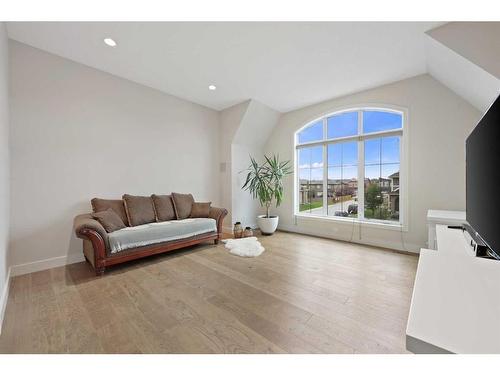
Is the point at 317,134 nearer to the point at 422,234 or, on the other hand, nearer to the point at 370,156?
the point at 370,156

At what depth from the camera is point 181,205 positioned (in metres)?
4.01

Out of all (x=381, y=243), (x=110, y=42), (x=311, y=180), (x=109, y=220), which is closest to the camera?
(x=110, y=42)

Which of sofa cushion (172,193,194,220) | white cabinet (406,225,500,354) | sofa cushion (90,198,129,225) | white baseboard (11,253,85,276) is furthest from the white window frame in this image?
white baseboard (11,253,85,276)

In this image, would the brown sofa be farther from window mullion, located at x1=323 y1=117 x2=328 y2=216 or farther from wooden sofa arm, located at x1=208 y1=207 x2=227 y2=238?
window mullion, located at x1=323 y1=117 x2=328 y2=216

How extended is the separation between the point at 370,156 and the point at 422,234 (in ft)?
5.19

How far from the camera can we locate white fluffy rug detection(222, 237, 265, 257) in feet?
10.9

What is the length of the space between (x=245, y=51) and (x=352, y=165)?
2.93 m

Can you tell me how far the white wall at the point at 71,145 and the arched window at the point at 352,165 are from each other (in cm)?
306

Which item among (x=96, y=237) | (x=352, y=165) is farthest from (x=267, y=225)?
(x=96, y=237)

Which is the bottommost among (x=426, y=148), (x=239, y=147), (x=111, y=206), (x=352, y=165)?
(x=111, y=206)

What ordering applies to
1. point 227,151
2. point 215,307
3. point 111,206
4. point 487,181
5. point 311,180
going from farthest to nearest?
point 227,151 → point 311,180 → point 111,206 → point 215,307 → point 487,181

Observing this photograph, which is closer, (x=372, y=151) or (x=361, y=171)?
(x=372, y=151)

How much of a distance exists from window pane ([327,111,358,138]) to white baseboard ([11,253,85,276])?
5.06 meters

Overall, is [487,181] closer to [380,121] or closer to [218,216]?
[380,121]
